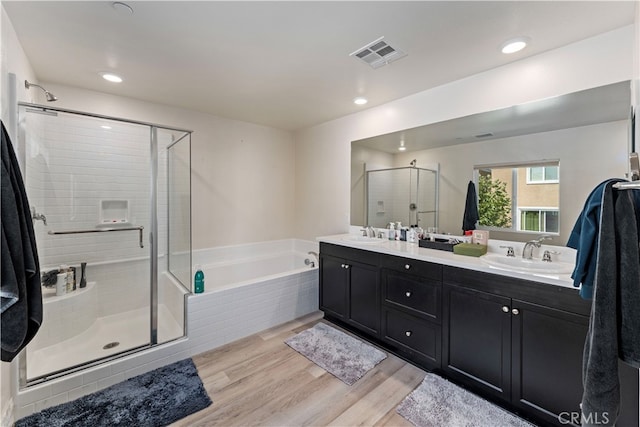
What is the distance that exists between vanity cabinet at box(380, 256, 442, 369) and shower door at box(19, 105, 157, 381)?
81.6 inches

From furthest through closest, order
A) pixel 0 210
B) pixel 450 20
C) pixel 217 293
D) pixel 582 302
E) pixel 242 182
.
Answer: pixel 242 182
pixel 217 293
pixel 450 20
pixel 582 302
pixel 0 210

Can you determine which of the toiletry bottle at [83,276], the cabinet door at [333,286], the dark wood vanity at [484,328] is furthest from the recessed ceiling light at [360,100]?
the toiletry bottle at [83,276]

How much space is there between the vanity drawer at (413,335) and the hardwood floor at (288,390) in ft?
0.53

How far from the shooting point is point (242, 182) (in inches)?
150

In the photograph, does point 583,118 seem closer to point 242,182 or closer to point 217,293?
point 217,293

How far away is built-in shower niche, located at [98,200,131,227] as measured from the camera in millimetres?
2744

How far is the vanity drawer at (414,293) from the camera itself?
2066 mm

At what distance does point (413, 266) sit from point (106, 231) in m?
3.01

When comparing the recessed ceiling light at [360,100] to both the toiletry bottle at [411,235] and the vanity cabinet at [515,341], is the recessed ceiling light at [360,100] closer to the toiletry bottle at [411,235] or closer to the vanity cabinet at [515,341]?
the toiletry bottle at [411,235]

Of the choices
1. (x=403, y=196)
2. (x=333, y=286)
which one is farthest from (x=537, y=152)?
(x=333, y=286)

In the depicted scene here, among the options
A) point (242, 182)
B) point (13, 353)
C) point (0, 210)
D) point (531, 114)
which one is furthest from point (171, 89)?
point (531, 114)

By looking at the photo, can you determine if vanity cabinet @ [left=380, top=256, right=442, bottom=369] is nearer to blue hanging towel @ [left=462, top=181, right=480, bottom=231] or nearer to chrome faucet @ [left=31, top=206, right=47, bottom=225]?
blue hanging towel @ [left=462, top=181, right=480, bottom=231]

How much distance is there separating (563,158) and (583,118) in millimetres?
271

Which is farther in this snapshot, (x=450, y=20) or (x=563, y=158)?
(x=563, y=158)
